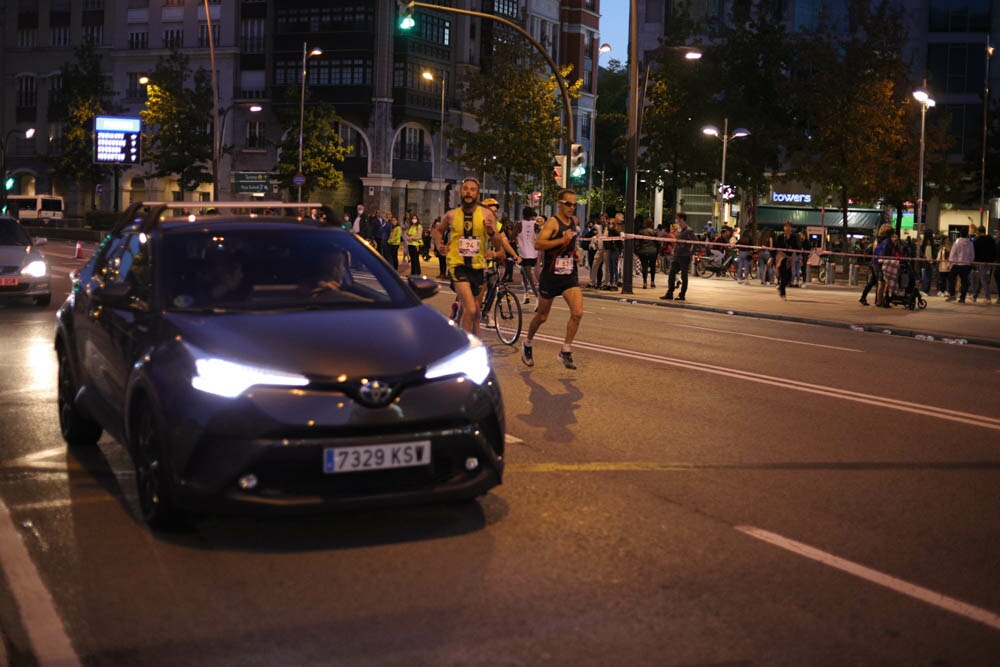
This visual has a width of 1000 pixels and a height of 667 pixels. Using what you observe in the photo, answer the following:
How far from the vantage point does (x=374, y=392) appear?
19.8ft

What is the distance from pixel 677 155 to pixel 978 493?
48.8 metres

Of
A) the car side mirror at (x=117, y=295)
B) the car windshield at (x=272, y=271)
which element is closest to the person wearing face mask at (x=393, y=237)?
the car windshield at (x=272, y=271)

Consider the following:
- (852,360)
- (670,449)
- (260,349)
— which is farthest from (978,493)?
(852,360)

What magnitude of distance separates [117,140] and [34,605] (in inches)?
2612

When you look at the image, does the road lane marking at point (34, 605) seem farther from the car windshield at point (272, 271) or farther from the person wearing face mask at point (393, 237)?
the person wearing face mask at point (393, 237)

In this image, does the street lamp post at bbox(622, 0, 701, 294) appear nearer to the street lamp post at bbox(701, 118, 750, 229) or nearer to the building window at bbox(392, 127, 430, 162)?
the street lamp post at bbox(701, 118, 750, 229)

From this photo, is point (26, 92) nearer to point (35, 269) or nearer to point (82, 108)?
point (82, 108)

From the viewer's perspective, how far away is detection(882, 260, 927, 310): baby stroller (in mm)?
27422

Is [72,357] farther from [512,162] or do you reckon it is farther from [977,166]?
[977,166]

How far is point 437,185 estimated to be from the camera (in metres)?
77.9

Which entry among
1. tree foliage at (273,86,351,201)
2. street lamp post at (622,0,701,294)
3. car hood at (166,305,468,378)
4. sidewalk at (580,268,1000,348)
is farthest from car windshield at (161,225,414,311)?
tree foliage at (273,86,351,201)

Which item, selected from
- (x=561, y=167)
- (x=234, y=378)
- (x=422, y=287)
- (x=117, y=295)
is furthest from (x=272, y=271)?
(x=561, y=167)

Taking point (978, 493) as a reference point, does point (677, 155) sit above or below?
above

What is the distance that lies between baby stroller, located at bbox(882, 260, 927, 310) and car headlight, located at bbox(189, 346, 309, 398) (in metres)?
23.2
